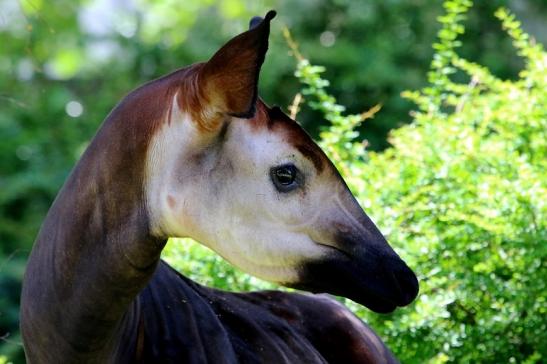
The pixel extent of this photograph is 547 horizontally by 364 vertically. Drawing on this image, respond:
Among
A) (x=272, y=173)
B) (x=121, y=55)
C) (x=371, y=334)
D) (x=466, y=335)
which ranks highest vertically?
(x=272, y=173)

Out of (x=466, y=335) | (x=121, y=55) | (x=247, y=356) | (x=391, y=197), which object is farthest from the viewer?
(x=121, y=55)

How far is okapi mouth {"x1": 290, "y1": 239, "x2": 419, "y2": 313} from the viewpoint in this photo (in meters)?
2.65

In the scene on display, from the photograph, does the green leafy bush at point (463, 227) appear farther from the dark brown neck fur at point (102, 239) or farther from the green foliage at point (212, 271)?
the dark brown neck fur at point (102, 239)

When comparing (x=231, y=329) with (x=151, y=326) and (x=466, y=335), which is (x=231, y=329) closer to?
(x=151, y=326)

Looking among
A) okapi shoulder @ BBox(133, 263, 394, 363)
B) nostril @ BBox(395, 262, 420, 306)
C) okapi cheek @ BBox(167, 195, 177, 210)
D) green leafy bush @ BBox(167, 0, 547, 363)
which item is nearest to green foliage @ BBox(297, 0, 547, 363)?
green leafy bush @ BBox(167, 0, 547, 363)

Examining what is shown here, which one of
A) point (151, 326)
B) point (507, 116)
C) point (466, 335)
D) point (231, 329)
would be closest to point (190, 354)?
point (151, 326)

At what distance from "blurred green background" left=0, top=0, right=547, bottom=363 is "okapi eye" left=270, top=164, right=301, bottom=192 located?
6967mm

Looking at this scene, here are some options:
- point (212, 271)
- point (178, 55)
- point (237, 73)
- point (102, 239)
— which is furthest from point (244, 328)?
point (178, 55)

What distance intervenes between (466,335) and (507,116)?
1.03 metres

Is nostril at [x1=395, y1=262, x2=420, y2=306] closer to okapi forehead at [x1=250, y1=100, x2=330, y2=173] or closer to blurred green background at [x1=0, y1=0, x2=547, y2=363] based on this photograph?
okapi forehead at [x1=250, y1=100, x2=330, y2=173]

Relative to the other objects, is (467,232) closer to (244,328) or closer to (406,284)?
(244,328)

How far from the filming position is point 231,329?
11.0 ft

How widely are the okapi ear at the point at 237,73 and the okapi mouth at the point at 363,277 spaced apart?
0.33 m

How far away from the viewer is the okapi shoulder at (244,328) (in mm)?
3072
